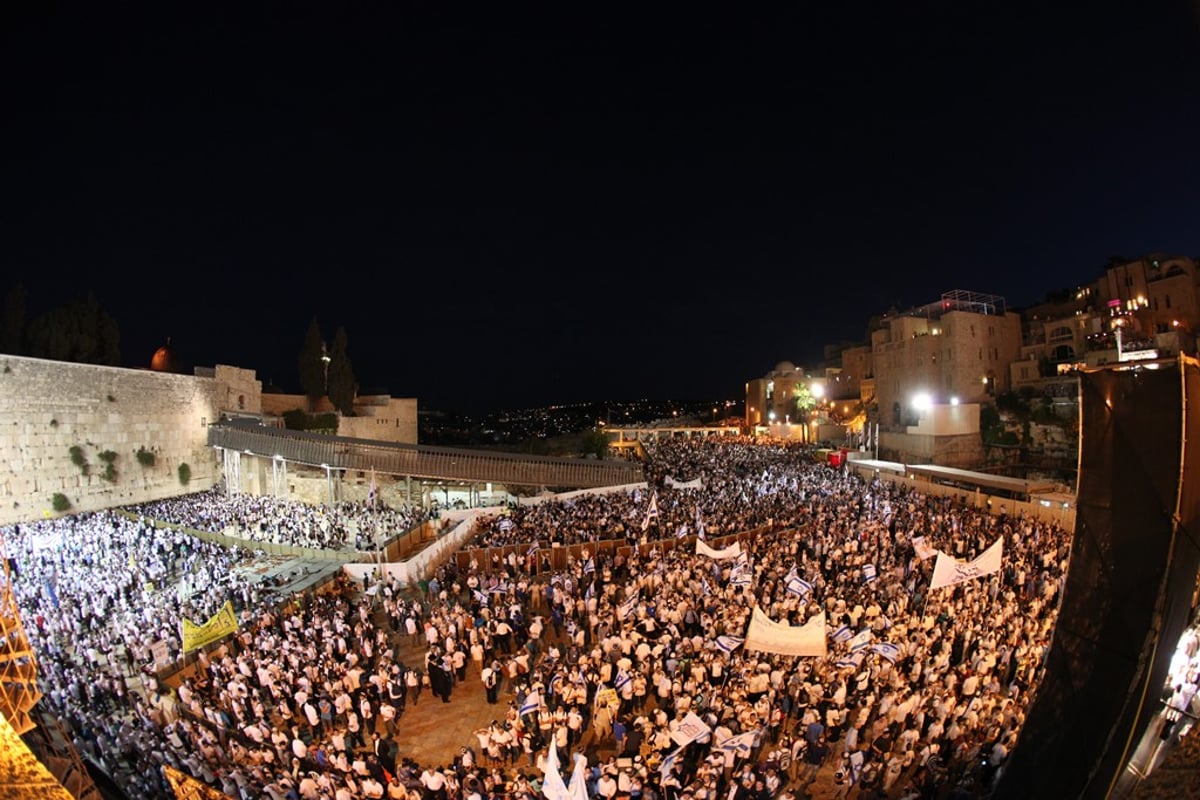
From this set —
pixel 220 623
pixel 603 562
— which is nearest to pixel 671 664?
pixel 603 562

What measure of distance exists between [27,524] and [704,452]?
32346 mm

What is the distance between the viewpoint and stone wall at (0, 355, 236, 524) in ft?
80.6

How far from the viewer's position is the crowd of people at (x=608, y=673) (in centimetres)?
773

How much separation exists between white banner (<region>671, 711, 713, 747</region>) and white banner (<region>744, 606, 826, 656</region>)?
2.13 m

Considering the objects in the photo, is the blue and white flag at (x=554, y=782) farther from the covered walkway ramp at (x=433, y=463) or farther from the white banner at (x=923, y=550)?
the covered walkway ramp at (x=433, y=463)

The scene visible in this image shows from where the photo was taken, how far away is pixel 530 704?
8.52 meters

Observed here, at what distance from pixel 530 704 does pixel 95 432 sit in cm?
2906

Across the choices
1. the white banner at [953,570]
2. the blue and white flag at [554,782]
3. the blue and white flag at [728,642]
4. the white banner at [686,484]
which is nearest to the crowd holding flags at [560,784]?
the blue and white flag at [554,782]

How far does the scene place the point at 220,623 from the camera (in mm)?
11281

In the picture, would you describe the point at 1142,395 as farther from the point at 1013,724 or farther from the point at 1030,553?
the point at 1030,553

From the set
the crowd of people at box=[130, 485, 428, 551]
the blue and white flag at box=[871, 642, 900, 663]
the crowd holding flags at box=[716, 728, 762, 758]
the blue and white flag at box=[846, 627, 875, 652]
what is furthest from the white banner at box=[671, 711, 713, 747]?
the crowd of people at box=[130, 485, 428, 551]

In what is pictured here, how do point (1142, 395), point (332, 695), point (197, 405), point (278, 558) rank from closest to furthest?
point (1142, 395) → point (332, 695) → point (278, 558) → point (197, 405)

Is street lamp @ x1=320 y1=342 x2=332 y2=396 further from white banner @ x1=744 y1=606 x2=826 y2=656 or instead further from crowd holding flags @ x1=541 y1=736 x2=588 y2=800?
crowd holding flags @ x1=541 y1=736 x2=588 y2=800

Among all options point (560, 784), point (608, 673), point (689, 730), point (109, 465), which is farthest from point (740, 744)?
point (109, 465)
